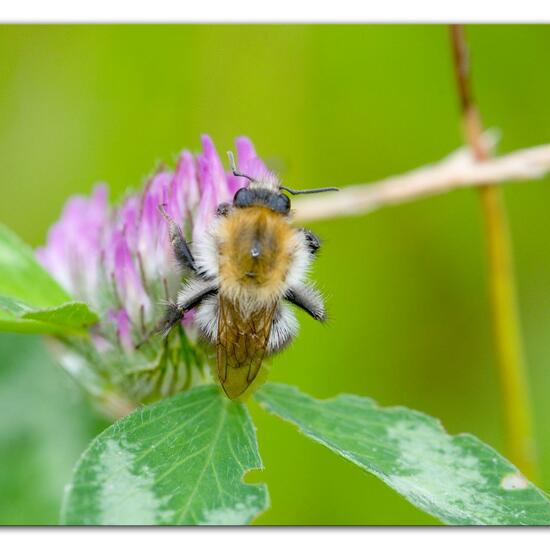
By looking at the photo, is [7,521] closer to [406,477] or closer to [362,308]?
[406,477]

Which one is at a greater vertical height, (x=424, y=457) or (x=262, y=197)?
(x=262, y=197)

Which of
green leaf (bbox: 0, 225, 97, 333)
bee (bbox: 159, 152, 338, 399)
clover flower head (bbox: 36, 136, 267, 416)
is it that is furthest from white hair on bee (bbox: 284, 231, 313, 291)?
green leaf (bbox: 0, 225, 97, 333)

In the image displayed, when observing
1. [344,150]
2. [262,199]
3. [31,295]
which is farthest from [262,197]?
[344,150]

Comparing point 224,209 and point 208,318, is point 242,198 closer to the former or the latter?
point 224,209

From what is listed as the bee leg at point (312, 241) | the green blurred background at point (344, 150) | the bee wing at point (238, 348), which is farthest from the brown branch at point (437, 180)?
the bee wing at point (238, 348)

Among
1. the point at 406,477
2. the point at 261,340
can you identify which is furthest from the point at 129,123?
the point at 406,477
